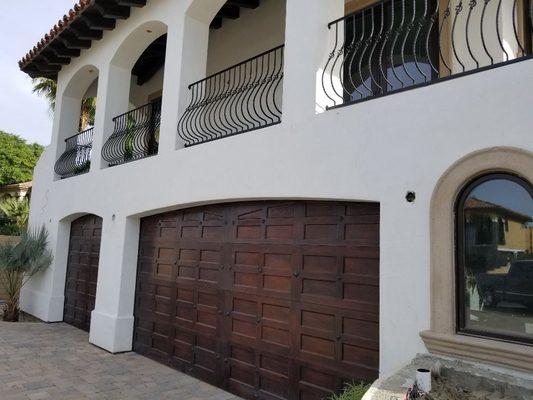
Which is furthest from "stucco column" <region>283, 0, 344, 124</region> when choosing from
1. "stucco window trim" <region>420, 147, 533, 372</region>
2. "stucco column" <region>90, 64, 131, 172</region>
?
"stucco column" <region>90, 64, 131, 172</region>

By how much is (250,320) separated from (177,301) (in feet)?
6.45

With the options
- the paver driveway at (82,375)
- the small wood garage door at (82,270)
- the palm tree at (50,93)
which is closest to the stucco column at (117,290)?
the paver driveway at (82,375)

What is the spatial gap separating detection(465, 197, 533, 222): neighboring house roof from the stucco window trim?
13cm

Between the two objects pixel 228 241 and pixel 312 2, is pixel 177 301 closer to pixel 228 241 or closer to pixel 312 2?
pixel 228 241

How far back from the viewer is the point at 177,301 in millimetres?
7438

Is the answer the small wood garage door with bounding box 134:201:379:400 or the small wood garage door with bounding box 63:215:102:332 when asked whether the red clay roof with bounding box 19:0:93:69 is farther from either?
the small wood garage door with bounding box 134:201:379:400

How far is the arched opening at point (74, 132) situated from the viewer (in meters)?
11.3

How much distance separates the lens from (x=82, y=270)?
35.1ft

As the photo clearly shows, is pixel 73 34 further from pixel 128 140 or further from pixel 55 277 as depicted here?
pixel 55 277

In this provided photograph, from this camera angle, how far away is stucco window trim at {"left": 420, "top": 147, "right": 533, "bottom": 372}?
11.3ft

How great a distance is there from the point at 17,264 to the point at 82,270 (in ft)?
6.28

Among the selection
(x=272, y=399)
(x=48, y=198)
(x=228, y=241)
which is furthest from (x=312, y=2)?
(x=48, y=198)

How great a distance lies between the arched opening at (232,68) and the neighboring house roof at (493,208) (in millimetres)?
2854

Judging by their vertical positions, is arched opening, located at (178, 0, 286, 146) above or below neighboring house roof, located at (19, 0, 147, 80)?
below
